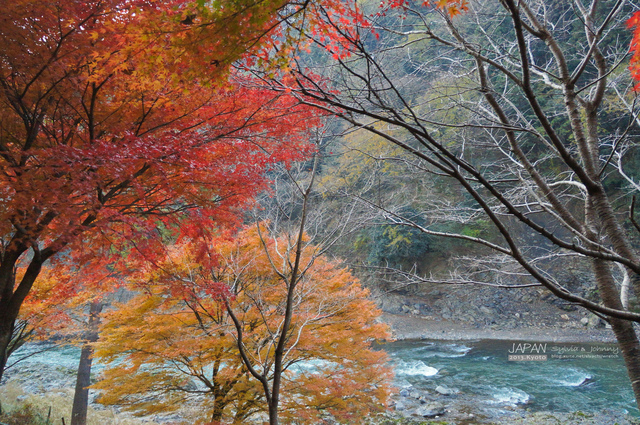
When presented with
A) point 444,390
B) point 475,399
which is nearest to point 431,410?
point 444,390

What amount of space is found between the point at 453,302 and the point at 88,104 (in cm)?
1960

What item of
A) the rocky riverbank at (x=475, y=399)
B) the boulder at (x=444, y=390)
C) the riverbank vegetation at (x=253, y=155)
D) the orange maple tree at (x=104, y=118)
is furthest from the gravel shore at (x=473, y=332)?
the orange maple tree at (x=104, y=118)

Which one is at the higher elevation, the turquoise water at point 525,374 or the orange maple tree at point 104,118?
the orange maple tree at point 104,118

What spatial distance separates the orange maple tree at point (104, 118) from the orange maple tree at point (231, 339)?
1385 mm

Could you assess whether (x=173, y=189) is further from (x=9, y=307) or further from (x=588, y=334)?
(x=588, y=334)

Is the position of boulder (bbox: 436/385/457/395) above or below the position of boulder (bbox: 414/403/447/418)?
above

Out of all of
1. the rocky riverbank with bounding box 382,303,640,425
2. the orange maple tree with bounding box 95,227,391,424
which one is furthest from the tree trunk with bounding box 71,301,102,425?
the rocky riverbank with bounding box 382,303,640,425

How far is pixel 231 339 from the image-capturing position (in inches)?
207

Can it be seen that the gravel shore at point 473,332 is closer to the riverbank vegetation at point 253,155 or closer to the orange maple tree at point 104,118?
the riverbank vegetation at point 253,155

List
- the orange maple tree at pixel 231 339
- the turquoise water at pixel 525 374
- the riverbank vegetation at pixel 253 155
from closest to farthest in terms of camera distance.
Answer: the riverbank vegetation at pixel 253 155 < the orange maple tree at pixel 231 339 < the turquoise water at pixel 525 374

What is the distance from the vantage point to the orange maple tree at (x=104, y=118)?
2904 millimetres

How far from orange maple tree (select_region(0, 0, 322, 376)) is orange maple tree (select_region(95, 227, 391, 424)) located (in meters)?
1.39

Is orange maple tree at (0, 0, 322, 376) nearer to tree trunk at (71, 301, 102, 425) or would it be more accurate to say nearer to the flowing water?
tree trunk at (71, 301, 102, 425)

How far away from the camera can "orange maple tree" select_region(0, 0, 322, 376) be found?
2904 mm
